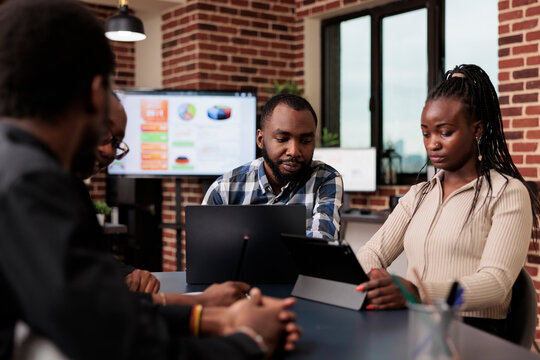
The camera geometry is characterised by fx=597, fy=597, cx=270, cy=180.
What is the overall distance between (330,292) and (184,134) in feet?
10.0

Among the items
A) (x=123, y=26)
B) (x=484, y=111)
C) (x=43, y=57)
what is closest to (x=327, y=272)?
(x=484, y=111)

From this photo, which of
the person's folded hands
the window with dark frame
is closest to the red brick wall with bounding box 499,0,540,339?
the window with dark frame

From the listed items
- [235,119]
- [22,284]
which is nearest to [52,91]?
[22,284]

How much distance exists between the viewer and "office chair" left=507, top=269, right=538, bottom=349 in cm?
147

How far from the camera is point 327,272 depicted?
1380mm

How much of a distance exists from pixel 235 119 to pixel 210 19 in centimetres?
96

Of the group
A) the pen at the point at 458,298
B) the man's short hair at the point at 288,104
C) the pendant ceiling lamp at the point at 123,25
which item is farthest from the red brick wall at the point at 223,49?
the pen at the point at 458,298

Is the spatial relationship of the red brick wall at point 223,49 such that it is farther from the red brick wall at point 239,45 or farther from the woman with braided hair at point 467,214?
the woman with braided hair at point 467,214

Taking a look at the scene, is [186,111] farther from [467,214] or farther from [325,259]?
[325,259]

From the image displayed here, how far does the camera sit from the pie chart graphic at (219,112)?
4273 mm

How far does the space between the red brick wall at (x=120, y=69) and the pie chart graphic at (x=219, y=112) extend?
1.76 m

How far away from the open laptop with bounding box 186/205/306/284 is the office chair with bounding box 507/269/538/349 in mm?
566

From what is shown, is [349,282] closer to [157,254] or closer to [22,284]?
[22,284]

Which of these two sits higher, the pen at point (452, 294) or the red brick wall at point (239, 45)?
the red brick wall at point (239, 45)
